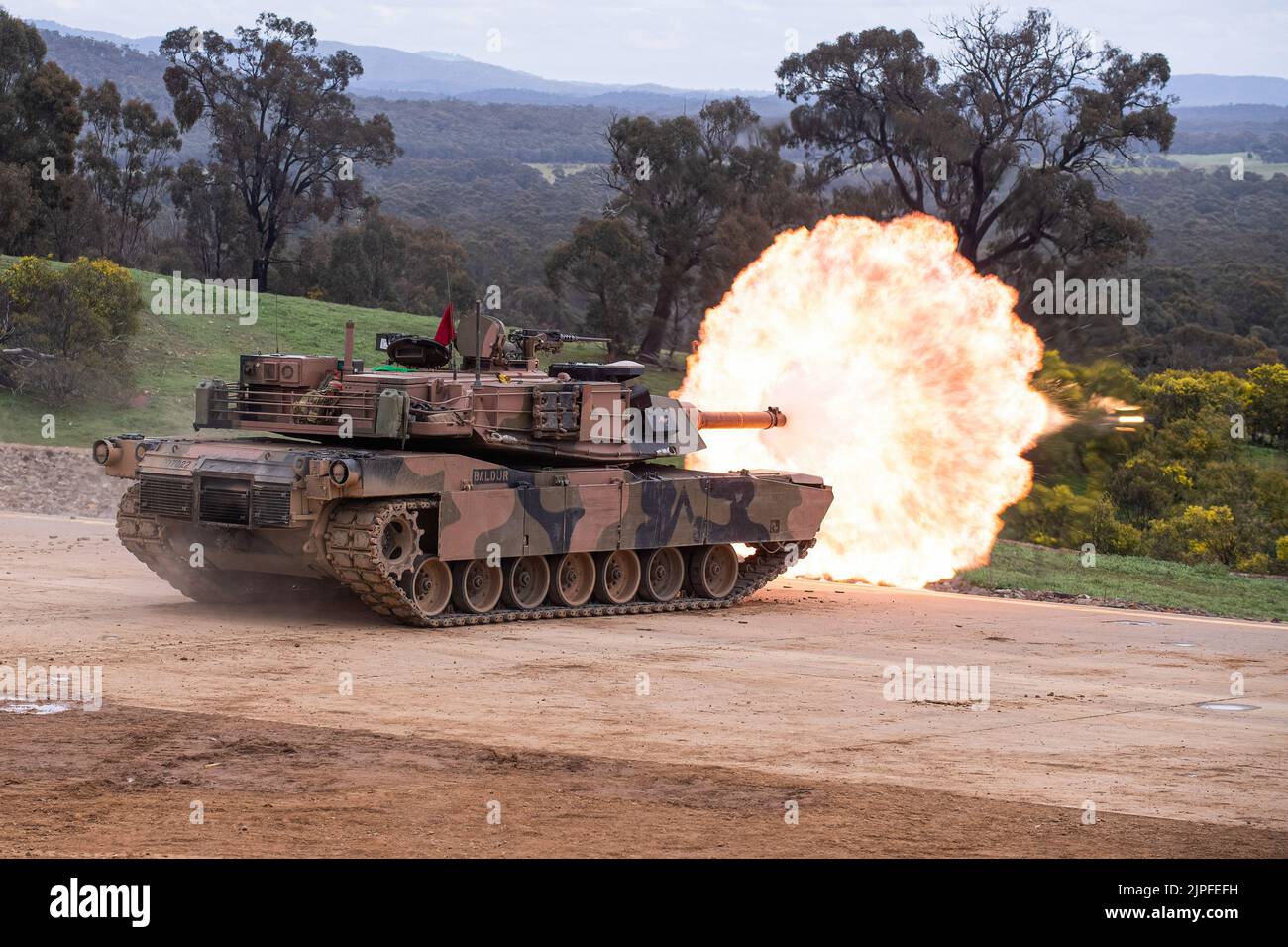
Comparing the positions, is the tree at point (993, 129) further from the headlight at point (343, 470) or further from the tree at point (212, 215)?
the headlight at point (343, 470)

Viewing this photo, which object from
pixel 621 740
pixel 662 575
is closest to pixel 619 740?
pixel 621 740

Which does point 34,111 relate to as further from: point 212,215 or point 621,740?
point 621,740

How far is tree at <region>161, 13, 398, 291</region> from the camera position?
65250 millimetres

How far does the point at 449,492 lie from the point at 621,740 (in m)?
6.45

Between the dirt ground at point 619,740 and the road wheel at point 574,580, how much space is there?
76cm

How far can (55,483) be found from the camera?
1353 inches

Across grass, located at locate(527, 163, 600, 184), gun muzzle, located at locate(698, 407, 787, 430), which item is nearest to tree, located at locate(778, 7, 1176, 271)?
gun muzzle, located at locate(698, 407, 787, 430)

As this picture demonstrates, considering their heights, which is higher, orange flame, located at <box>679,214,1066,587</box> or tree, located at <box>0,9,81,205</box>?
tree, located at <box>0,9,81,205</box>

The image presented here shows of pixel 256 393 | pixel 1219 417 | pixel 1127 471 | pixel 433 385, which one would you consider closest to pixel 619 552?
pixel 433 385

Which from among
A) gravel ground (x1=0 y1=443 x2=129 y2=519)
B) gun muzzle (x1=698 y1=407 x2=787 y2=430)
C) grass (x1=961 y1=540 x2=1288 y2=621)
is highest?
gun muzzle (x1=698 y1=407 x2=787 y2=430)

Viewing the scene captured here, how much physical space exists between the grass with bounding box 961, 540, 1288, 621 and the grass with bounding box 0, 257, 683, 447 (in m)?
12.0

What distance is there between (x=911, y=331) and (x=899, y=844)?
55.2 feet

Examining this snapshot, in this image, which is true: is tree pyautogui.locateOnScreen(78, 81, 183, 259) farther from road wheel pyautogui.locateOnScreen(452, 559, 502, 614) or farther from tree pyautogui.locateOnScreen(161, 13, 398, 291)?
road wheel pyautogui.locateOnScreen(452, 559, 502, 614)

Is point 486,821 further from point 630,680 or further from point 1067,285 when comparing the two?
point 1067,285
